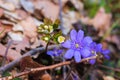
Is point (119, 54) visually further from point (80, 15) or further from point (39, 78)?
point (39, 78)

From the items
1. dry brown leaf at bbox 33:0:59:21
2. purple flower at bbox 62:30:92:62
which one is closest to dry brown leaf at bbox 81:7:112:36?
dry brown leaf at bbox 33:0:59:21

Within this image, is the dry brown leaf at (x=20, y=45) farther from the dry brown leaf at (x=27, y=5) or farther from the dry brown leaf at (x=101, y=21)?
the dry brown leaf at (x=101, y=21)

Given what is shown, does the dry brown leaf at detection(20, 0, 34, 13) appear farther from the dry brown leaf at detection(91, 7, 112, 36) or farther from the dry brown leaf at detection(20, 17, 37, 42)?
the dry brown leaf at detection(91, 7, 112, 36)

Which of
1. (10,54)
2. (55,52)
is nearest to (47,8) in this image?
(55,52)

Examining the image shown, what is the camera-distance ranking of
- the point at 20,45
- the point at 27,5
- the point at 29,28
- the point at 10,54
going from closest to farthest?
1. the point at 10,54
2. the point at 20,45
3. the point at 29,28
4. the point at 27,5

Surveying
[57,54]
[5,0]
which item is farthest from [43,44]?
[5,0]

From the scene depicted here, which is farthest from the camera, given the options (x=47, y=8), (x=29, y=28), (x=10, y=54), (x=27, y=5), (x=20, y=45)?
(x=47, y=8)

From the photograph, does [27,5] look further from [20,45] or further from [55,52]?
[55,52]
